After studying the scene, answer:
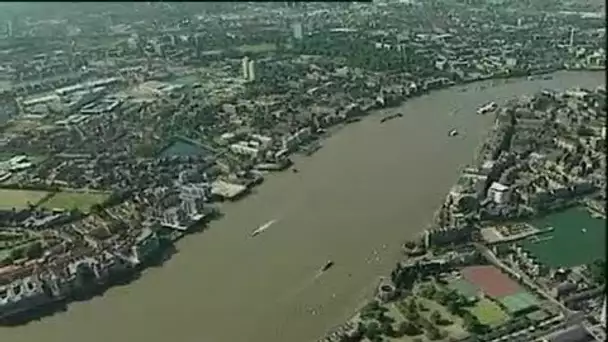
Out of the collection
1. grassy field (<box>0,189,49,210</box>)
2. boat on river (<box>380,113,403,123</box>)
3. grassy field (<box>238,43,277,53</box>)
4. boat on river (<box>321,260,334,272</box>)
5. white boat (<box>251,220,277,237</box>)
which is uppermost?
grassy field (<box>0,189,49,210</box>)

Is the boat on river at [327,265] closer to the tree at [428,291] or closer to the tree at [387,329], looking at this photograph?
the tree at [428,291]

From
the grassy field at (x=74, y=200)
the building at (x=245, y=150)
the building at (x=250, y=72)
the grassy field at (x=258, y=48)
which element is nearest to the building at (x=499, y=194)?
the building at (x=245, y=150)

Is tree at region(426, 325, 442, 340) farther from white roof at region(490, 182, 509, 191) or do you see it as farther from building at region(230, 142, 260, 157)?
building at region(230, 142, 260, 157)

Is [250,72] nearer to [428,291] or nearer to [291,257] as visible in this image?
[291,257]

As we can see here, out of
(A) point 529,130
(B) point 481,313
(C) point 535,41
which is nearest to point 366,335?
(B) point 481,313

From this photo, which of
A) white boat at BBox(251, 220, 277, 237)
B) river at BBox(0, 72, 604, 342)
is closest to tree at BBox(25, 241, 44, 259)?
river at BBox(0, 72, 604, 342)
